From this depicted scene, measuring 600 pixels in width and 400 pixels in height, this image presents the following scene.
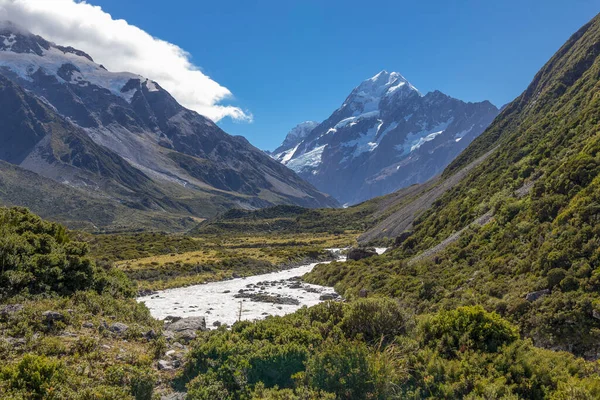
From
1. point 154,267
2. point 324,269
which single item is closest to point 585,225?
point 324,269

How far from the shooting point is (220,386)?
11.6 metres

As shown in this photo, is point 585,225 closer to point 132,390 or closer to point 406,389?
point 406,389

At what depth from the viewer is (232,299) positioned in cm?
4156

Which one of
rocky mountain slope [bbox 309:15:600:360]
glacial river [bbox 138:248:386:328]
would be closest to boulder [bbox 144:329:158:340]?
glacial river [bbox 138:248:386:328]

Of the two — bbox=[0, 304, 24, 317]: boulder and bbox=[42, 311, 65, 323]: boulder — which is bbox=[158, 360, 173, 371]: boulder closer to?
bbox=[42, 311, 65, 323]: boulder

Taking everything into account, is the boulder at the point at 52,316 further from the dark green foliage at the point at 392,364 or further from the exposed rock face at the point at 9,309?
the dark green foliage at the point at 392,364

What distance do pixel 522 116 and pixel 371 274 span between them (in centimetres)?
6378

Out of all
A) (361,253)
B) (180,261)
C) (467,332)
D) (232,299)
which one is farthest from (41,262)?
(180,261)

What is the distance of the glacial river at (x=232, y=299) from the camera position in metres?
33.3

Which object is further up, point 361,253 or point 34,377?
point 361,253

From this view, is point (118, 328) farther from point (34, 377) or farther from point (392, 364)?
point (392, 364)

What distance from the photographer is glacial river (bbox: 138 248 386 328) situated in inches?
1313

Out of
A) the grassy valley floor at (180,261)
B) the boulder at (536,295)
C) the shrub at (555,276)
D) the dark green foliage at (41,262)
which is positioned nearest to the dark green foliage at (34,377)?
the dark green foliage at (41,262)

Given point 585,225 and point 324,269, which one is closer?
point 585,225
